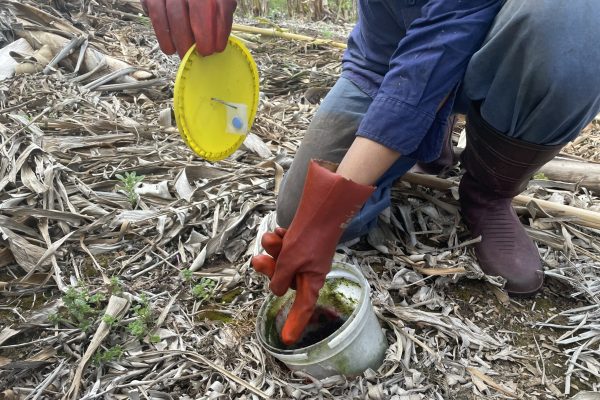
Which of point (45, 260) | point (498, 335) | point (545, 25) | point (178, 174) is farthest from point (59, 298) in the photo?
point (545, 25)

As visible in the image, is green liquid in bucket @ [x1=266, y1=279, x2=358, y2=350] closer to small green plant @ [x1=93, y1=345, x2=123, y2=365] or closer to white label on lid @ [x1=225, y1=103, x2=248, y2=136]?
small green plant @ [x1=93, y1=345, x2=123, y2=365]

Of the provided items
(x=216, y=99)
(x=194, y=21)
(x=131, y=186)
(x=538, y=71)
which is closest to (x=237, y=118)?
(x=216, y=99)

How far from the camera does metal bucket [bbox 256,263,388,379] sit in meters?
1.27

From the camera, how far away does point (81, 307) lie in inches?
58.3

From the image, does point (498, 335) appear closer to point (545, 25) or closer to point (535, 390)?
point (535, 390)

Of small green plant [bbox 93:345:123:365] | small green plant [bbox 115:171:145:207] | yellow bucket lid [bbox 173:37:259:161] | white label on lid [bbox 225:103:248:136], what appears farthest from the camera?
small green plant [bbox 115:171:145:207]

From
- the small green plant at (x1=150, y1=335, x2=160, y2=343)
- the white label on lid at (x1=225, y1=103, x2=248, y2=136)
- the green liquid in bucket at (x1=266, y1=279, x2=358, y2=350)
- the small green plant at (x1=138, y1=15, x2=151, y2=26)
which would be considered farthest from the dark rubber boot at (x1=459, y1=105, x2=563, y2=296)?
the small green plant at (x1=138, y1=15, x2=151, y2=26)

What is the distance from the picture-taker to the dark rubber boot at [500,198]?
1592 mm

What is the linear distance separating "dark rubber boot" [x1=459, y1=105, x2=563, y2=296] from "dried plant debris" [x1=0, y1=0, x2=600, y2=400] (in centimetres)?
6

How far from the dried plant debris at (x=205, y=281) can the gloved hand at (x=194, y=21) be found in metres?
0.65

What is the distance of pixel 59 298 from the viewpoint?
1.59 metres

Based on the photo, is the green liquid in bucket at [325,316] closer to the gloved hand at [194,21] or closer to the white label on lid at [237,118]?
the white label on lid at [237,118]

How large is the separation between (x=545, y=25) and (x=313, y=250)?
2.69ft

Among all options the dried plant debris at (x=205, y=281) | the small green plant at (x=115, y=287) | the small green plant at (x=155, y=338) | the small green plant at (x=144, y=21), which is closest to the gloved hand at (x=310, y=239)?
the dried plant debris at (x=205, y=281)
